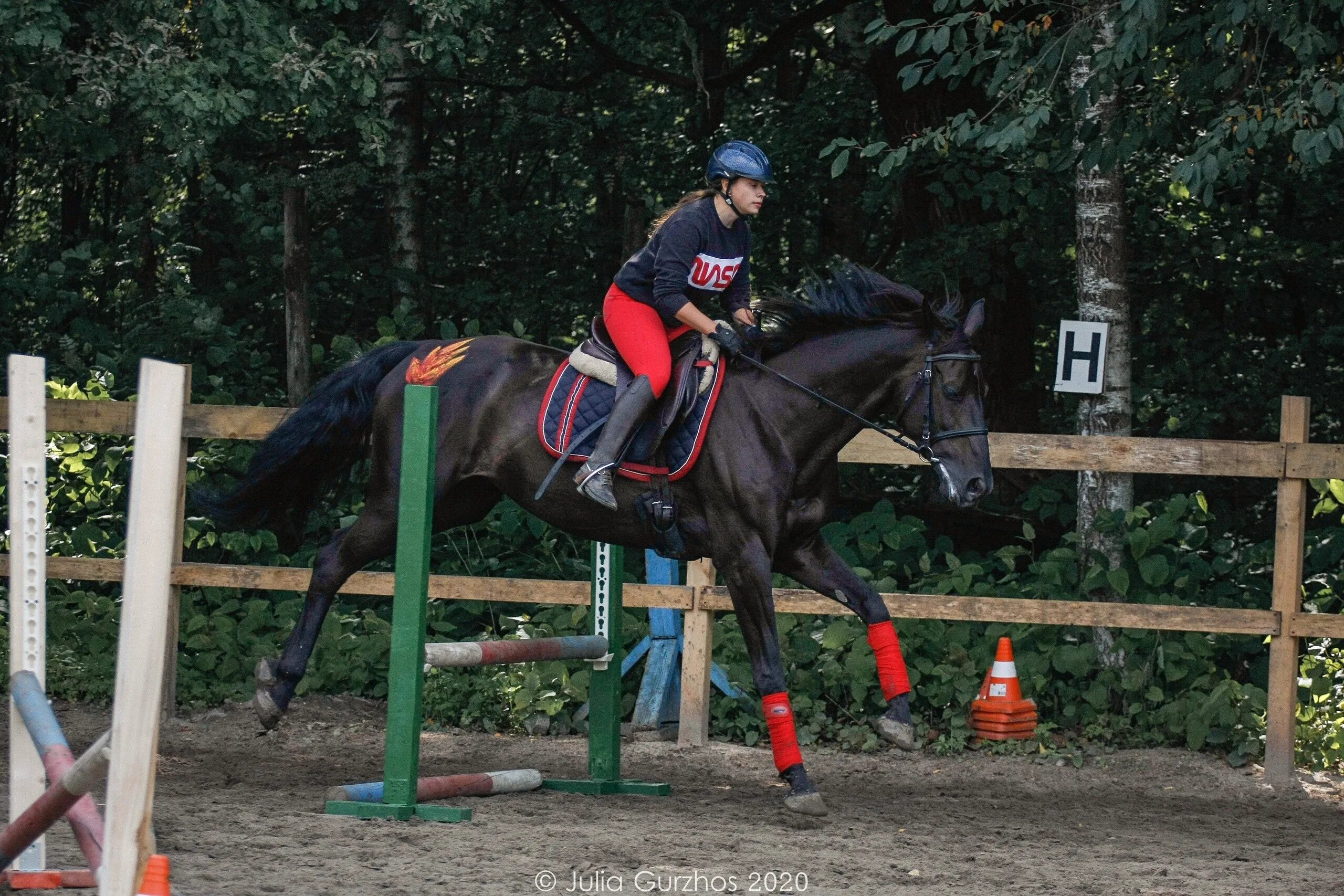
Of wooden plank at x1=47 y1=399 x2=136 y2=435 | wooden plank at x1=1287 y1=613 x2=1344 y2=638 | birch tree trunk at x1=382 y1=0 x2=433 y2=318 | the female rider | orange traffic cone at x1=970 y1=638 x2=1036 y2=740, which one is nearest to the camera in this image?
the female rider

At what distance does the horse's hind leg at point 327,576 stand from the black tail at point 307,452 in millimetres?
481

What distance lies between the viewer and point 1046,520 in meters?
9.36

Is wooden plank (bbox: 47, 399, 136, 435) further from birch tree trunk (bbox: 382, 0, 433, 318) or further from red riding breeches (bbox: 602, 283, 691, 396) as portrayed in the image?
birch tree trunk (bbox: 382, 0, 433, 318)

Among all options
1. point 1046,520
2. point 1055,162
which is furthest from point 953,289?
point 1055,162

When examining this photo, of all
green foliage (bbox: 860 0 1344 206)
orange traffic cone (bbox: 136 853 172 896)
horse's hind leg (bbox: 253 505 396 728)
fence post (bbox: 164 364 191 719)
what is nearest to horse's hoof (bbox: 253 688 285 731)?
horse's hind leg (bbox: 253 505 396 728)

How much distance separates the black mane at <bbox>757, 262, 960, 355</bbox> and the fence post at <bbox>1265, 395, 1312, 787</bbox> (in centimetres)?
211

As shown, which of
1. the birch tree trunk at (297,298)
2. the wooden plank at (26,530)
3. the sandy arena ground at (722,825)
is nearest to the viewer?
the wooden plank at (26,530)

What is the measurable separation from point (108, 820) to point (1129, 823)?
440 centimetres

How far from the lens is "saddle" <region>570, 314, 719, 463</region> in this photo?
573cm

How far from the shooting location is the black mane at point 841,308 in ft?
19.0

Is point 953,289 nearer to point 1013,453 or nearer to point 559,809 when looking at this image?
point 1013,453

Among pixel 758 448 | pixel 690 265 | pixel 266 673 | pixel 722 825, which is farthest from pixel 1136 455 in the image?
pixel 266 673

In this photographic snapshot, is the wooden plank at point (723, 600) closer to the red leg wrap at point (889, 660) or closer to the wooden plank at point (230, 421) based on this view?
the wooden plank at point (230, 421)

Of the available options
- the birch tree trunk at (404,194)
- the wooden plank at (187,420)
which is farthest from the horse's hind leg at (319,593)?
the birch tree trunk at (404,194)
